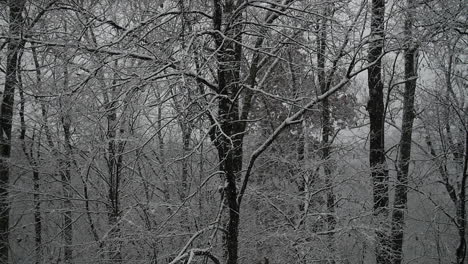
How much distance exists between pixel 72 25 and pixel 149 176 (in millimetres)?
5044

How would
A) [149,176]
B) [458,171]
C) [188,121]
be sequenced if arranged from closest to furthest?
[188,121] → [149,176] → [458,171]

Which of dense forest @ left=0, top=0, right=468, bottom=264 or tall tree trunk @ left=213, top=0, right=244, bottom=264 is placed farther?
tall tree trunk @ left=213, top=0, right=244, bottom=264

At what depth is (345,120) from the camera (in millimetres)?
12969

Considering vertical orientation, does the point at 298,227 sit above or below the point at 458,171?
below

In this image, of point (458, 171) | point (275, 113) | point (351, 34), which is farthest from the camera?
point (275, 113)

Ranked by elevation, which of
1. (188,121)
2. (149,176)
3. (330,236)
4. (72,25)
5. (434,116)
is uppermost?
(72,25)

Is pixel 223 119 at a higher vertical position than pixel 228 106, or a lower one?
lower

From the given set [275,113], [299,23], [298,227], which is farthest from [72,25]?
[275,113]

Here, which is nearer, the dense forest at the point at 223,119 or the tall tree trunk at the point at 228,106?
the dense forest at the point at 223,119

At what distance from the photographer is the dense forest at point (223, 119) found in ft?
16.3

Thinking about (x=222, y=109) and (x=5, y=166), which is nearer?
(x=222, y=109)

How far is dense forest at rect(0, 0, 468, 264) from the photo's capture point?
4.98 meters

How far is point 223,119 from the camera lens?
5051 mm

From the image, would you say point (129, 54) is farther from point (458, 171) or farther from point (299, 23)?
point (458, 171)
